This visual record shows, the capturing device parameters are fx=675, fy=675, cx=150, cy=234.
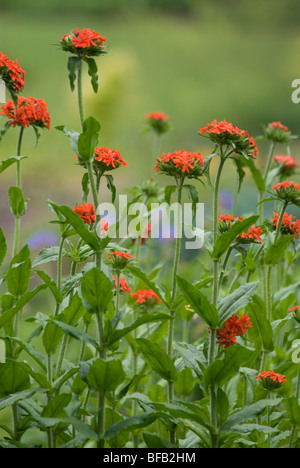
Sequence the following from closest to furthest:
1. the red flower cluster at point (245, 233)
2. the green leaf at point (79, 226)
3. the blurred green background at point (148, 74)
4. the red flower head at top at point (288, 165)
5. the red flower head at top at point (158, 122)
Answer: the green leaf at point (79, 226)
the red flower cluster at point (245, 233)
the red flower head at top at point (288, 165)
the red flower head at top at point (158, 122)
the blurred green background at point (148, 74)

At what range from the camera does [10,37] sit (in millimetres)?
5887

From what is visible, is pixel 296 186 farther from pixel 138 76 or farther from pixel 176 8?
pixel 176 8

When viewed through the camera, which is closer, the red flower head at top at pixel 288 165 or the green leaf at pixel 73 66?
the green leaf at pixel 73 66

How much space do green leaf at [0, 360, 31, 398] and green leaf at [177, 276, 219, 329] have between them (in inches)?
9.4

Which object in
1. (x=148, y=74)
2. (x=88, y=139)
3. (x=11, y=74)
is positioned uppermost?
(x=148, y=74)

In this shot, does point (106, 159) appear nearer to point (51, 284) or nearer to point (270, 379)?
point (51, 284)

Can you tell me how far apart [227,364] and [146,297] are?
0.34 metres

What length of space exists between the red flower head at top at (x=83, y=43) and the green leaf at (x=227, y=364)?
1.28ft

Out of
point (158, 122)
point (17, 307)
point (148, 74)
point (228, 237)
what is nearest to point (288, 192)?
point (228, 237)

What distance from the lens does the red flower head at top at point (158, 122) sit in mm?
1566

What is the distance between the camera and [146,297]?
111 cm

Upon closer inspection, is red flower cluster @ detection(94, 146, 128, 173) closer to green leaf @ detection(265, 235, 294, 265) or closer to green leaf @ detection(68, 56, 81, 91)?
green leaf @ detection(68, 56, 81, 91)

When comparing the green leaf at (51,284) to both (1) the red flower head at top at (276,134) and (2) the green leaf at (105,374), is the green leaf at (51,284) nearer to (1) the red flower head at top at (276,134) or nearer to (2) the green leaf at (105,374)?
(2) the green leaf at (105,374)

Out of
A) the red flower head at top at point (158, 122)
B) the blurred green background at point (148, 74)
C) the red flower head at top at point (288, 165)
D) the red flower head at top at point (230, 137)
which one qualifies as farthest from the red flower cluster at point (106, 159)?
the blurred green background at point (148, 74)
